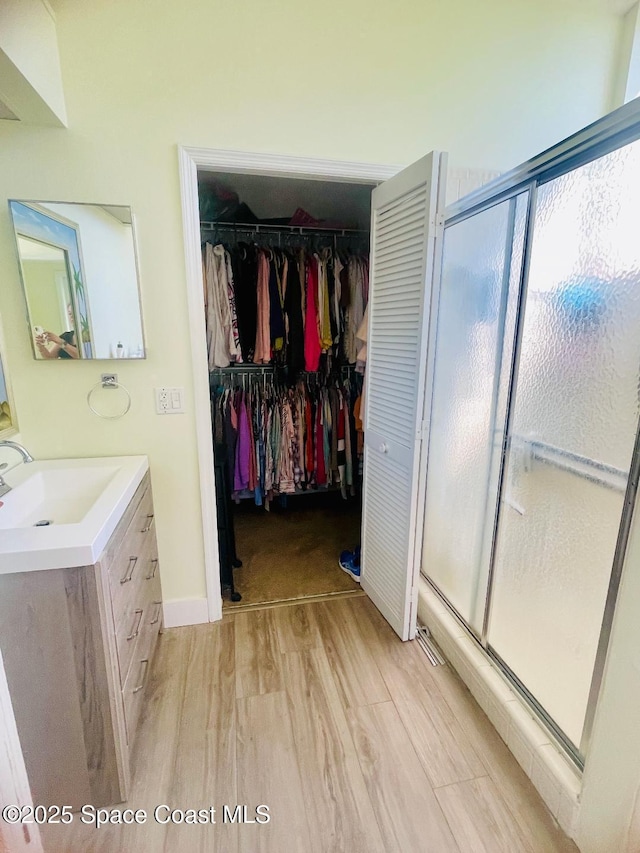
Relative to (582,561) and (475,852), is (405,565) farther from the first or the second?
(475,852)

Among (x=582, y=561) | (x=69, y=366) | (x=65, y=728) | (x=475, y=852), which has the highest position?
(x=69, y=366)

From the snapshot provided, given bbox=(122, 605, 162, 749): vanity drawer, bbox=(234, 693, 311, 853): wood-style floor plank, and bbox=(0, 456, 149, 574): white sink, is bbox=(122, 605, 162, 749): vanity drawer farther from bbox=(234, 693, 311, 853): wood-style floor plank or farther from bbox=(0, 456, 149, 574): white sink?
bbox=(0, 456, 149, 574): white sink

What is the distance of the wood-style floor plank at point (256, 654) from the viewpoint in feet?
5.46

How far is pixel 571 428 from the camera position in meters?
1.28

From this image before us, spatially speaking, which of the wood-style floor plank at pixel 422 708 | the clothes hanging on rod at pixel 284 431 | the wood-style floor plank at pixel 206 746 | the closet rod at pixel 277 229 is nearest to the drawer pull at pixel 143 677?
the wood-style floor plank at pixel 206 746

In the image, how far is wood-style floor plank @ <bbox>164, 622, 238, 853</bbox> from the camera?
3.87ft

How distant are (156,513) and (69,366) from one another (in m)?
0.74

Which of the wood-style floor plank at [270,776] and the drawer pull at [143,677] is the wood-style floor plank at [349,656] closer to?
the wood-style floor plank at [270,776]

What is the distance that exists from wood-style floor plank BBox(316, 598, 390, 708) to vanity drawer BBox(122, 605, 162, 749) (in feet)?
2.47

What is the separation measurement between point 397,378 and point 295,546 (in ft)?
4.74

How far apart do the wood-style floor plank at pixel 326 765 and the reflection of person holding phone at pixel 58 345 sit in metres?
1.60

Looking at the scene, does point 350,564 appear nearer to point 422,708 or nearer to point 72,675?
point 422,708

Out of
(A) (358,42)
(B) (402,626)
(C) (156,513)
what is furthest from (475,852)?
(A) (358,42)

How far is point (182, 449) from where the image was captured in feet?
6.02
